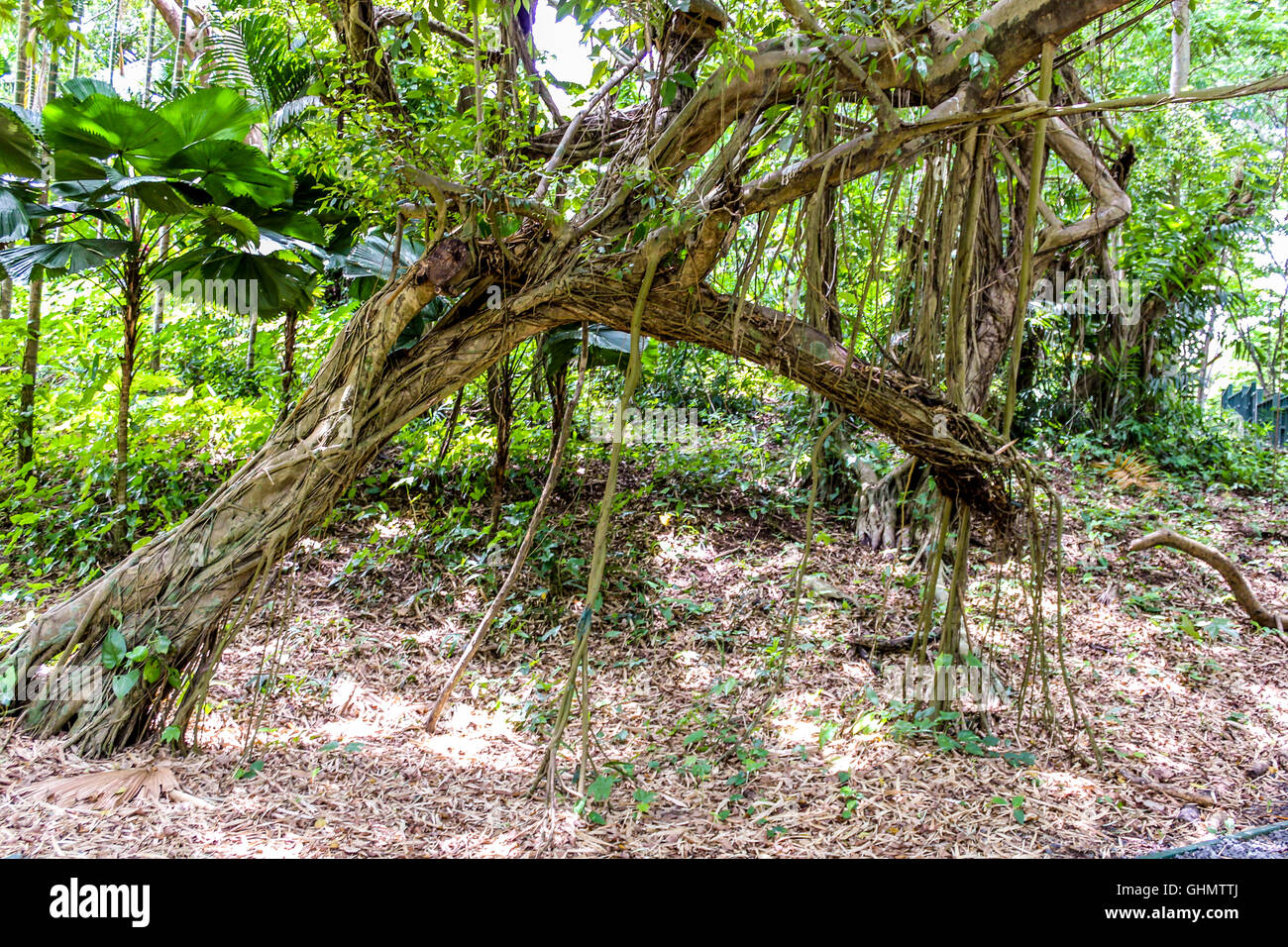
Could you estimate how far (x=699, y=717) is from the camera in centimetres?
313

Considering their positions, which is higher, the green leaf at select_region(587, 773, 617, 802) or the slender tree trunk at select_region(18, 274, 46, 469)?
the slender tree trunk at select_region(18, 274, 46, 469)

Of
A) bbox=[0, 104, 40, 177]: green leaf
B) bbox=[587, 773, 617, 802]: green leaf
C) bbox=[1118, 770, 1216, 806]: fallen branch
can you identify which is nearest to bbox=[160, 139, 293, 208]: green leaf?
bbox=[0, 104, 40, 177]: green leaf

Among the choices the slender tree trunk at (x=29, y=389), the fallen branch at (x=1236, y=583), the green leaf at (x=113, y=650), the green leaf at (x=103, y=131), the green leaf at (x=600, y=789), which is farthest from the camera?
the slender tree trunk at (x=29, y=389)

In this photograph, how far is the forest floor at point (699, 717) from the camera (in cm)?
225

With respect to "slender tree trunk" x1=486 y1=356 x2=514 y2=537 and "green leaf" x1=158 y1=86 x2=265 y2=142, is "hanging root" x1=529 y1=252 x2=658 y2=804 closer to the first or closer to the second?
"slender tree trunk" x1=486 y1=356 x2=514 y2=537

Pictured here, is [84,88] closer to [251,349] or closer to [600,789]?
[251,349]

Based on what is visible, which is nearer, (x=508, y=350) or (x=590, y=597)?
(x=590, y=597)

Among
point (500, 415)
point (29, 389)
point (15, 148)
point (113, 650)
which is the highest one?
point (15, 148)

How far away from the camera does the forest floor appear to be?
88.5 inches

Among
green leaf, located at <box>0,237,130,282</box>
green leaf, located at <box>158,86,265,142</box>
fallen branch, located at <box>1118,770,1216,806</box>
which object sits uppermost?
green leaf, located at <box>158,86,265,142</box>

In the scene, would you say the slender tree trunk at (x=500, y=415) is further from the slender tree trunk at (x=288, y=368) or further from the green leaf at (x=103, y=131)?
the green leaf at (x=103, y=131)

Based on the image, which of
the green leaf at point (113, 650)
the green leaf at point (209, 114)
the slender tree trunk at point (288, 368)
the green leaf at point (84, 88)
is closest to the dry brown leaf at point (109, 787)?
the green leaf at point (113, 650)

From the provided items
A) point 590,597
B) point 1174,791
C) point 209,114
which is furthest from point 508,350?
point 1174,791
